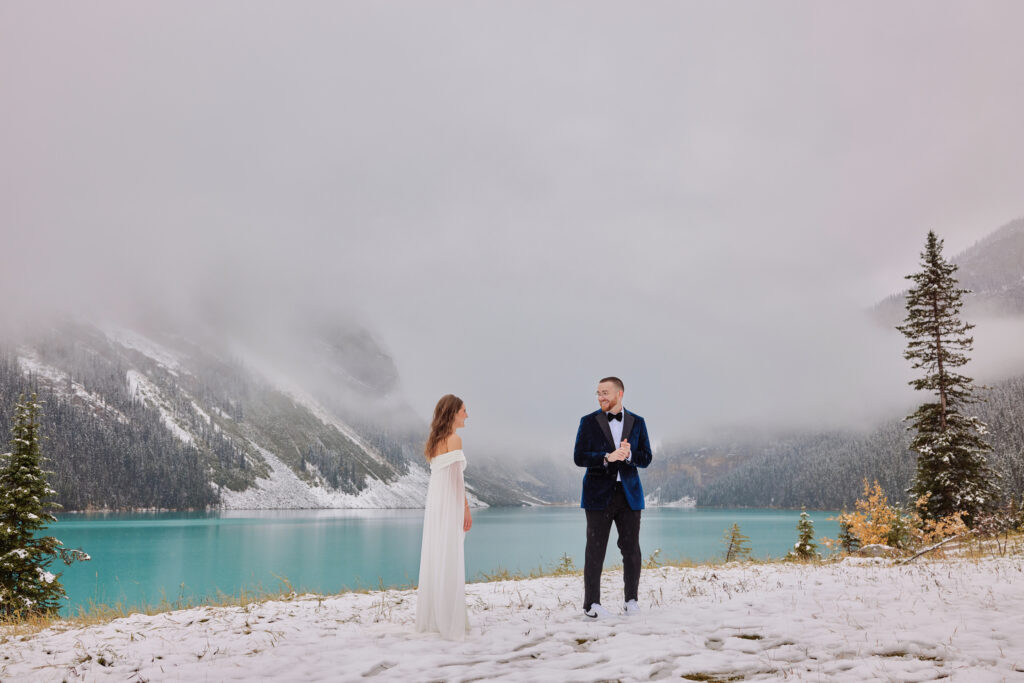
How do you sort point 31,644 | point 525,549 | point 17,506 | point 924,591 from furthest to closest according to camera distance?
point 525,549 → point 17,506 → point 924,591 → point 31,644

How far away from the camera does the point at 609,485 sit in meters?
8.23

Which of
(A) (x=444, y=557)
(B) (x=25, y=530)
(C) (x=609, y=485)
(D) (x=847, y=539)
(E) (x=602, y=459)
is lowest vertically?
(D) (x=847, y=539)

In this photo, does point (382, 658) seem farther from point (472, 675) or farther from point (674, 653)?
point (674, 653)

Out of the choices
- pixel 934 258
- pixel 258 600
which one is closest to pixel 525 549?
pixel 934 258

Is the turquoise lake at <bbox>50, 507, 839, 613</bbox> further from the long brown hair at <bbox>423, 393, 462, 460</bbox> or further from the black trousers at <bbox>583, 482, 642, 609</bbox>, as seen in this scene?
the long brown hair at <bbox>423, 393, 462, 460</bbox>

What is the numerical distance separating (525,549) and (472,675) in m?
84.2

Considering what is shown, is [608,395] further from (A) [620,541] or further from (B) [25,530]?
(B) [25,530]

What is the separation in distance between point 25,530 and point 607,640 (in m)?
21.1

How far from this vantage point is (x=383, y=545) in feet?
319

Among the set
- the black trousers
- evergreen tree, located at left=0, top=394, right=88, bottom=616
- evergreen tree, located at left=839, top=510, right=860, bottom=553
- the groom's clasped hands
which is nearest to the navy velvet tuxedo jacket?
the black trousers

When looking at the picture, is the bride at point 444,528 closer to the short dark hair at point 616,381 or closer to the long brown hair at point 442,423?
the long brown hair at point 442,423

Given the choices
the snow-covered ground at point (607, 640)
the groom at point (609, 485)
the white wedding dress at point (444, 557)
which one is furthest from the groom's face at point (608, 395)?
the snow-covered ground at point (607, 640)

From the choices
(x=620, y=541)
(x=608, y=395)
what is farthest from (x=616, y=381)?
(x=620, y=541)

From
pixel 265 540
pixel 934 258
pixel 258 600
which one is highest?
pixel 934 258
